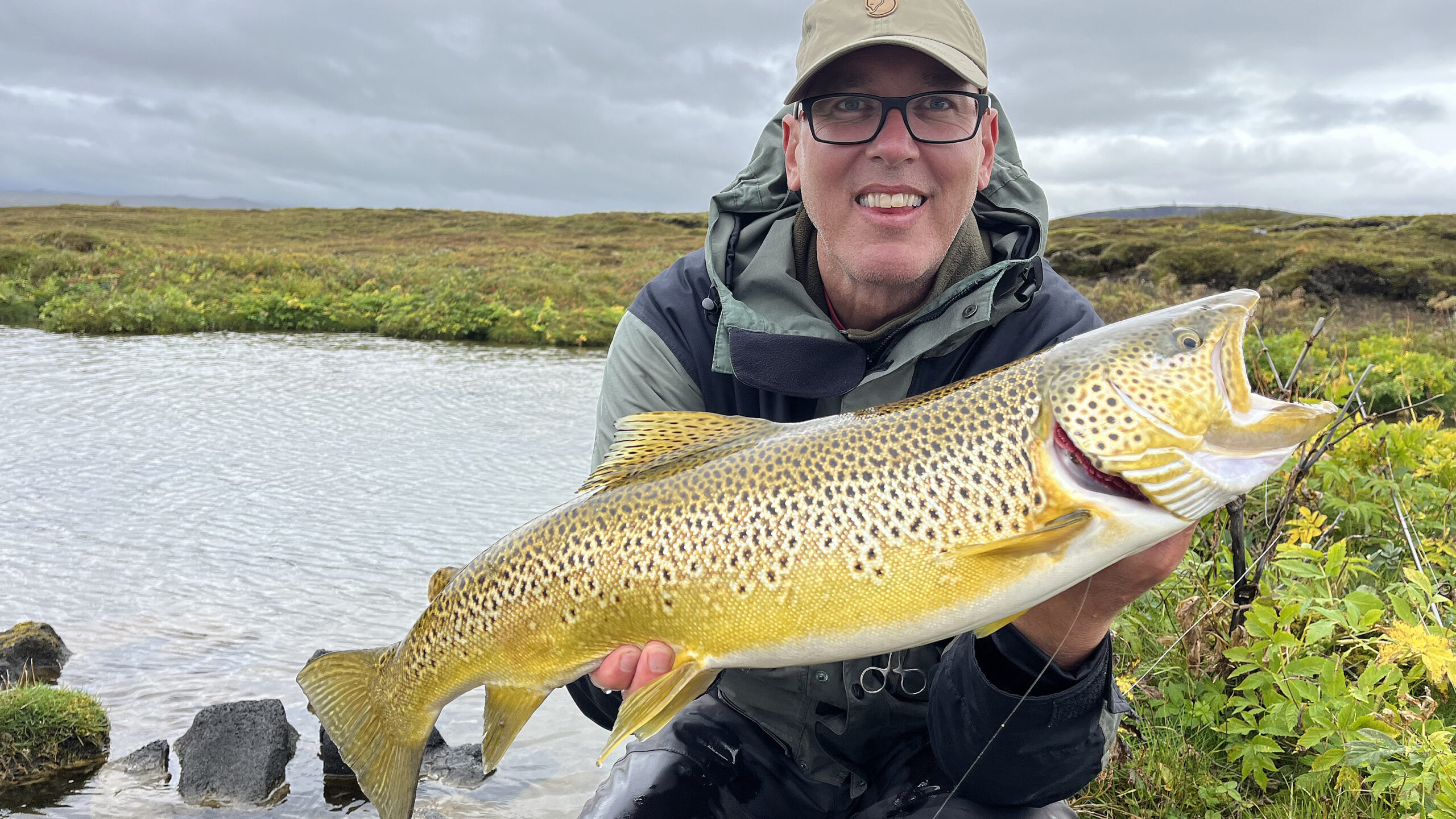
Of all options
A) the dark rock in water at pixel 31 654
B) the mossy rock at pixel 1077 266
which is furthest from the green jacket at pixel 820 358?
the mossy rock at pixel 1077 266

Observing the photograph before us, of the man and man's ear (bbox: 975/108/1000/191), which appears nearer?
the man

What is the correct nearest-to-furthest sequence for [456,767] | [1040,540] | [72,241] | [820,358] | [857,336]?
[1040,540]
[820,358]
[857,336]
[456,767]
[72,241]

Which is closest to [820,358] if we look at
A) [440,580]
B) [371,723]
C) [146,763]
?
[440,580]

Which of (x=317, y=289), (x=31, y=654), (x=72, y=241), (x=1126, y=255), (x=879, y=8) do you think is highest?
(x=72, y=241)

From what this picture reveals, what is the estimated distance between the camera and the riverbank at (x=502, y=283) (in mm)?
19766

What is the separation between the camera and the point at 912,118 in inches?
129

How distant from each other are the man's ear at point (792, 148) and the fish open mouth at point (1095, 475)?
1.74 m

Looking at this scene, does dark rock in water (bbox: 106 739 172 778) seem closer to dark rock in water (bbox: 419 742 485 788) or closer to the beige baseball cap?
dark rock in water (bbox: 419 742 485 788)

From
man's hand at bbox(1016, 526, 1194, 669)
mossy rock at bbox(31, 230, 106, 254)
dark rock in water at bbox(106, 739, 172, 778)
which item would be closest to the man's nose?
man's hand at bbox(1016, 526, 1194, 669)

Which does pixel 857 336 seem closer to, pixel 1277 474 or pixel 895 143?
pixel 895 143

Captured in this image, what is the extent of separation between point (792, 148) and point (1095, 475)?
77.0 inches

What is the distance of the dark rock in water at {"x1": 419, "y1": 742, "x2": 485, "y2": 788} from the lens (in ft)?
16.1

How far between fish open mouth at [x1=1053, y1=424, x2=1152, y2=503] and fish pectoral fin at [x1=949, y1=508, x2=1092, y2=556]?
97mm

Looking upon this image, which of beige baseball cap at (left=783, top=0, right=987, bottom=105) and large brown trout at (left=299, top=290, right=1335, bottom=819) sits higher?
beige baseball cap at (left=783, top=0, right=987, bottom=105)
